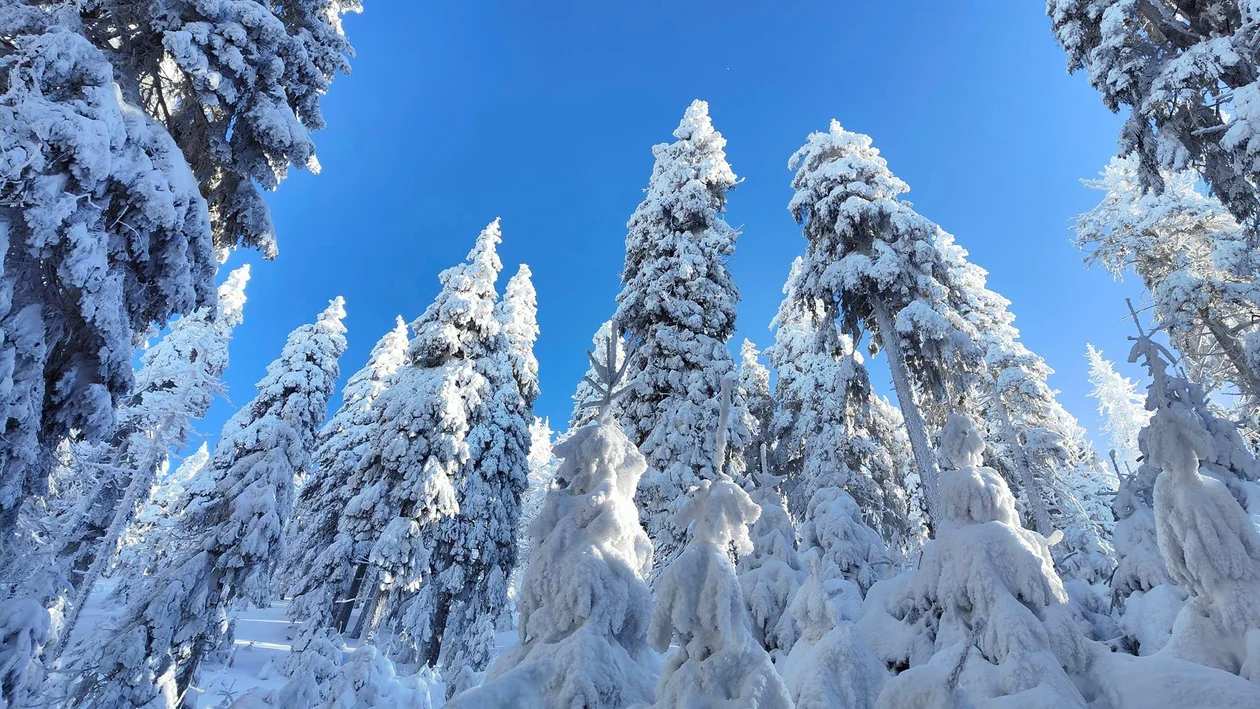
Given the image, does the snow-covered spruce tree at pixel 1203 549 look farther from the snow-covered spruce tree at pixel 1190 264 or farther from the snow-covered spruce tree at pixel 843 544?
the snow-covered spruce tree at pixel 1190 264

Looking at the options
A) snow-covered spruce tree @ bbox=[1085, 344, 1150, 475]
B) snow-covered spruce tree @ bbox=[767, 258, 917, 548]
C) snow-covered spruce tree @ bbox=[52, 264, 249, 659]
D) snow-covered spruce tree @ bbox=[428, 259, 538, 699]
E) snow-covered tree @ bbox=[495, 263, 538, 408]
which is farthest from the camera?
snow-covered spruce tree @ bbox=[1085, 344, 1150, 475]

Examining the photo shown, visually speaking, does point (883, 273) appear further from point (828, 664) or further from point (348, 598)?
point (348, 598)

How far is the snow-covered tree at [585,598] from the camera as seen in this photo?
3.64 metres

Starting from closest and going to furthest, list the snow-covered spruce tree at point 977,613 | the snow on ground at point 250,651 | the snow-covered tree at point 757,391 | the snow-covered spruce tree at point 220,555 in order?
1. the snow-covered spruce tree at point 977,613
2. the snow-covered spruce tree at point 220,555
3. the snow on ground at point 250,651
4. the snow-covered tree at point 757,391

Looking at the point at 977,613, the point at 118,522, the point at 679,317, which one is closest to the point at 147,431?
the point at 118,522

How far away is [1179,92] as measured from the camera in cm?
859

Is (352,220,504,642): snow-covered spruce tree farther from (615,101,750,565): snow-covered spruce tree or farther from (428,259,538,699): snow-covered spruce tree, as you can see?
(615,101,750,565): snow-covered spruce tree

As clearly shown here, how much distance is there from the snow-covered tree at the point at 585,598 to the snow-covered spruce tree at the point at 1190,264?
42.2 feet

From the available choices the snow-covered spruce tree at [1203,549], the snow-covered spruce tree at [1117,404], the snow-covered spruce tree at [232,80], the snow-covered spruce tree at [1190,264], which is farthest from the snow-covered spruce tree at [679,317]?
the snow-covered spruce tree at [1117,404]

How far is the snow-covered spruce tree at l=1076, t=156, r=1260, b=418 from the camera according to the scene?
41.0 feet

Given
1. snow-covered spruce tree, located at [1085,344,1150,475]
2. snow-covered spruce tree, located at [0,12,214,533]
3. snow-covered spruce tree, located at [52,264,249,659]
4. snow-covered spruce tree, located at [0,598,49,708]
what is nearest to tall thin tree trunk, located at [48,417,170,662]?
snow-covered spruce tree, located at [52,264,249,659]

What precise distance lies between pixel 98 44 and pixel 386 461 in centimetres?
1237

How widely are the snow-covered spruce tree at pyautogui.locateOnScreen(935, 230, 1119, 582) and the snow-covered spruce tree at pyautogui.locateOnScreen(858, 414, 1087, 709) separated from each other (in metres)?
11.5

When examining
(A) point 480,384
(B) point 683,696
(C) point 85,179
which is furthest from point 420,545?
(B) point 683,696
